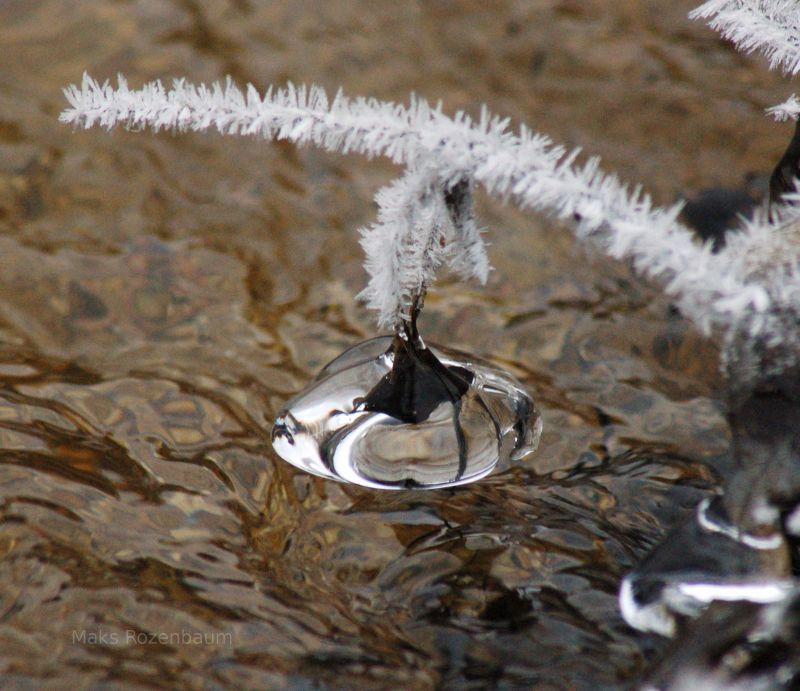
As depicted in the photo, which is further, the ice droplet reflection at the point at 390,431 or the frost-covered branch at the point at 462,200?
the ice droplet reflection at the point at 390,431

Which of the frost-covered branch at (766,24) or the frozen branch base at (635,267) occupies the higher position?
the frost-covered branch at (766,24)

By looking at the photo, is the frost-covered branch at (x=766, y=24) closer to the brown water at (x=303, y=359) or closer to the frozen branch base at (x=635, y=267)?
the frozen branch base at (x=635, y=267)

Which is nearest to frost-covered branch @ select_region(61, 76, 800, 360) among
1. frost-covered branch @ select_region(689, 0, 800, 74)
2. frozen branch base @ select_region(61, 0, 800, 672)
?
frozen branch base @ select_region(61, 0, 800, 672)

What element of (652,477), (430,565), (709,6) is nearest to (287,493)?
(430,565)

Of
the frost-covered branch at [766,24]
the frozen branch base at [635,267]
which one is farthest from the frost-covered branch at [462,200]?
the frost-covered branch at [766,24]

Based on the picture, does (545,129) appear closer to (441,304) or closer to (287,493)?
(441,304)

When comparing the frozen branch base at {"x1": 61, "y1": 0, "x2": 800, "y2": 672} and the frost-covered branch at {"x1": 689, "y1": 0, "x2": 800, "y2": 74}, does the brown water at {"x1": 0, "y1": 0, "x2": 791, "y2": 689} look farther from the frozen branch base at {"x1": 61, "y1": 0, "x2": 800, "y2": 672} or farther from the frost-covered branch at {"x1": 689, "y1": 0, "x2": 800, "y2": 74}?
the frost-covered branch at {"x1": 689, "y1": 0, "x2": 800, "y2": 74}
